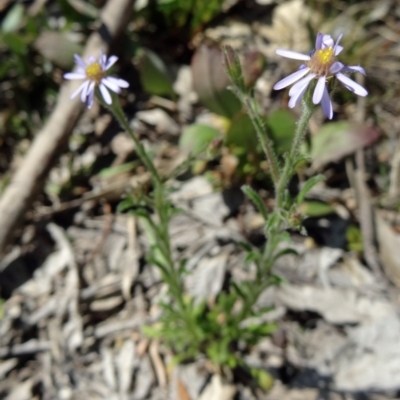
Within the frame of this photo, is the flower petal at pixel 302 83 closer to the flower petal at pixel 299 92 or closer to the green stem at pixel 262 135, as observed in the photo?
the flower petal at pixel 299 92

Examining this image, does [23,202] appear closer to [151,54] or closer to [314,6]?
[151,54]

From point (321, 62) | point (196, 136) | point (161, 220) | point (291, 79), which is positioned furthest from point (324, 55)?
point (196, 136)

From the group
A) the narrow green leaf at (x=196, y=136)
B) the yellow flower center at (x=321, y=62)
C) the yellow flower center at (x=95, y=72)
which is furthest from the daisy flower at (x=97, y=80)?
the narrow green leaf at (x=196, y=136)

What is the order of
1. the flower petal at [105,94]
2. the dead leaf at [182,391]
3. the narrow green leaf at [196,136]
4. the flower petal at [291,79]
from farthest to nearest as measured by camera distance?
1. the narrow green leaf at [196,136]
2. the dead leaf at [182,391]
3. the flower petal at [105,94]
4. the flower petal at [291,79]

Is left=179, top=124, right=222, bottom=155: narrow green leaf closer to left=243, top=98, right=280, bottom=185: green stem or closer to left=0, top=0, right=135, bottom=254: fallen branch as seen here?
left=0, top=0, right=135, bottom=254: fallen branch

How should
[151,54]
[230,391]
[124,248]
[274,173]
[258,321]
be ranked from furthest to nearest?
[151,54], [124,248], [258,321], [230,391], [274,173]

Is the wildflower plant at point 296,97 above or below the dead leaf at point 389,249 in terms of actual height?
above

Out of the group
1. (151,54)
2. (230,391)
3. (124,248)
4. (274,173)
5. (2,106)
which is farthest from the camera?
(2,106)

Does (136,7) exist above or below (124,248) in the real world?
above

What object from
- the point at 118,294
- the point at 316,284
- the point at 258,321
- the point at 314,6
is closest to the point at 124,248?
the point at 118,294
